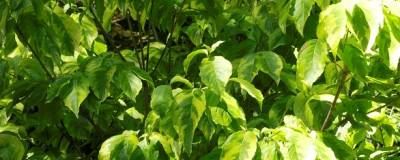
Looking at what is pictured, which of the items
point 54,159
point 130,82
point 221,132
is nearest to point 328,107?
point 221,132

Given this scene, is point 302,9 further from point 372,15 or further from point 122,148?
point 122,148

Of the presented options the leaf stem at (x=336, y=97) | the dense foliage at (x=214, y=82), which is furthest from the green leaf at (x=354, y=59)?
the leaf stem at (x=336, y=97)

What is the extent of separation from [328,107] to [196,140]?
18.0 inches

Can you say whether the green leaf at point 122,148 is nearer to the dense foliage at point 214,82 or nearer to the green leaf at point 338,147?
the dense foliage at point 214,82

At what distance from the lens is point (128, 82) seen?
1731 millimetres

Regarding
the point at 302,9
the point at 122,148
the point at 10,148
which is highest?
the point at 302,9

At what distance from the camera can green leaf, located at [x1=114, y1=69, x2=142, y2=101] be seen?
1.71 metres

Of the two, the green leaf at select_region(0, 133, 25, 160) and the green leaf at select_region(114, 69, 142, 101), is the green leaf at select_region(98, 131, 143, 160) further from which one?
the green leaf at select_region(0, 133, 25, 160)

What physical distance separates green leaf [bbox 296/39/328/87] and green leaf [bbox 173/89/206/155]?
0.28 metres

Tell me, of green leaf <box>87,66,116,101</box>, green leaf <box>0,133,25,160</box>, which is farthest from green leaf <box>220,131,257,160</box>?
green leaf <box>0,133,25,160</box>

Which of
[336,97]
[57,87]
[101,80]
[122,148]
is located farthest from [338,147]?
[57,87]

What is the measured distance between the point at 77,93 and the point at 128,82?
0.16 meters

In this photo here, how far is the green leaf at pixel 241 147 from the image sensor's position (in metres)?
1.35

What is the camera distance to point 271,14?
2.07 metres
